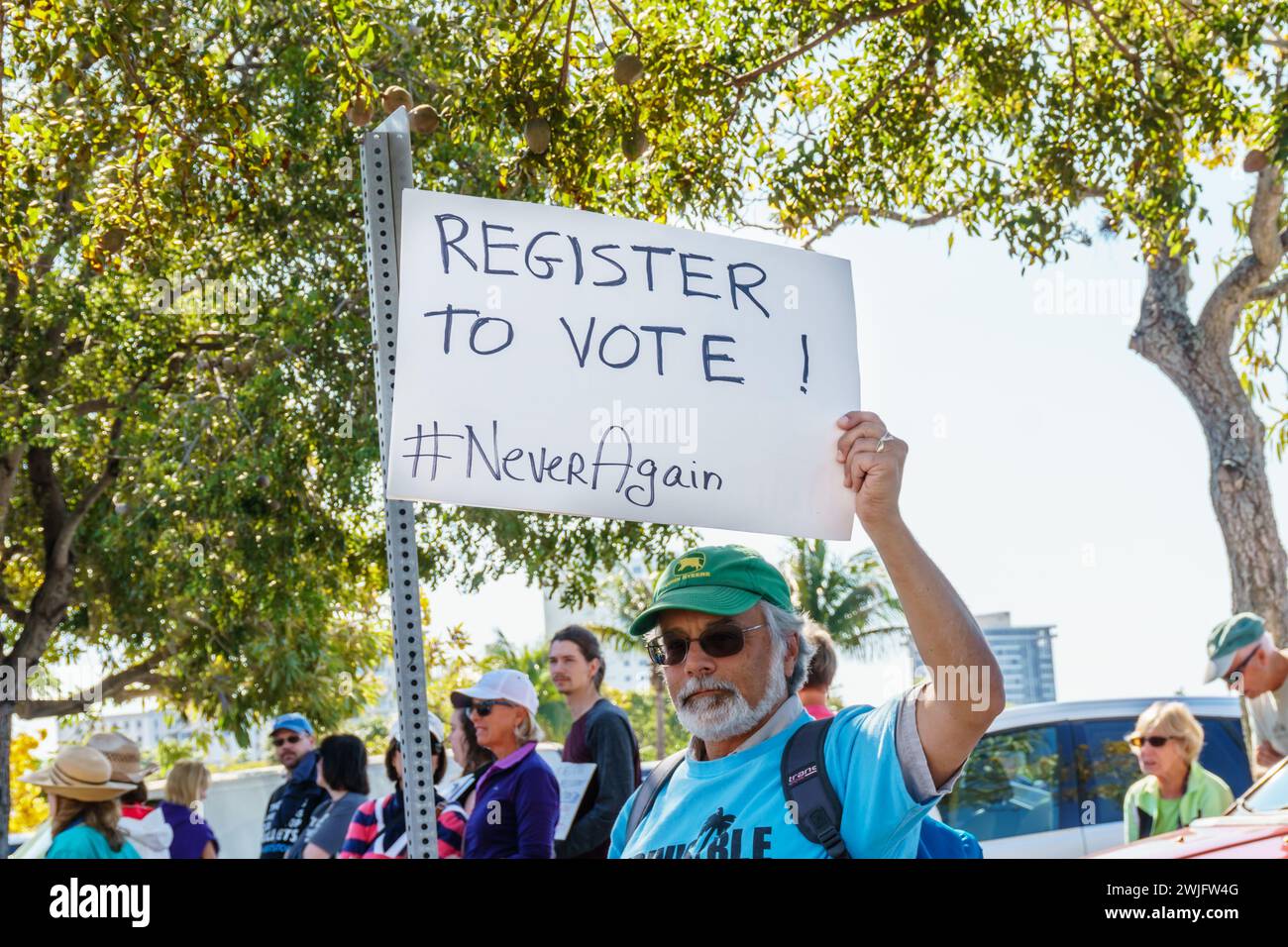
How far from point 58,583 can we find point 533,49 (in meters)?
10.7

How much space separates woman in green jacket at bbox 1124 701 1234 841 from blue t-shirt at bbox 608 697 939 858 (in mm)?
3127

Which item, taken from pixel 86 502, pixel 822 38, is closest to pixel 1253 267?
pixel 822 38

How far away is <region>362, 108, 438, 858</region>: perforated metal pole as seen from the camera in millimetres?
2197

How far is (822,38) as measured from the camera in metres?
6.56

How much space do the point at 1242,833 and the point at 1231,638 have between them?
66.9 inches

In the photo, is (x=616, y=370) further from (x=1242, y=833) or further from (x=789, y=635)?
(x=1242, y=833)

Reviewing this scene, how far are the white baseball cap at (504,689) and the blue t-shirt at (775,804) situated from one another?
2450 millimetres

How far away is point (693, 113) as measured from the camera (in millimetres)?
6926

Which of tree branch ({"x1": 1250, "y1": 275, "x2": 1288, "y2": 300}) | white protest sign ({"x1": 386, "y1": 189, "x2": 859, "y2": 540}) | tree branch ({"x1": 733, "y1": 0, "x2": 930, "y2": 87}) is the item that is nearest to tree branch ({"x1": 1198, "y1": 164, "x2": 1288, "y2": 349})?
tree branch ({"x1": 1250, "y1": 275, "x2": 1288, "y2": 300})

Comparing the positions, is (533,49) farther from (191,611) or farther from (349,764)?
(191,611)

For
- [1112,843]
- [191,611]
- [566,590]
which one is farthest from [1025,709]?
[191,611]

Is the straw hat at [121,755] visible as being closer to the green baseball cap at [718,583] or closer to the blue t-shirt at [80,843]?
the blue t-shirt at [80,843]

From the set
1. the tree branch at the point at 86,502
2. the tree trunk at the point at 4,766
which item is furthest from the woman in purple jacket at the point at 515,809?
the tree branch at the point at 86,502

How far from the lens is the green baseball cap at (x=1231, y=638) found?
4801mm
